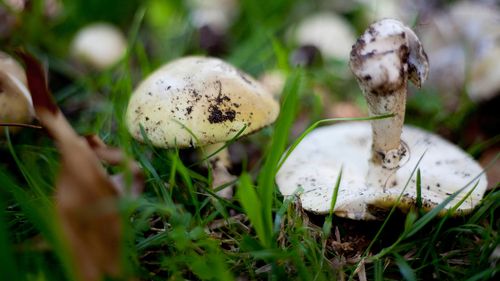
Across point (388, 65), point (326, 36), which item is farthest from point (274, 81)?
point (388, 65)

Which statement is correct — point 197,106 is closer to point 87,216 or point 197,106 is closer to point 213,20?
point 87,216

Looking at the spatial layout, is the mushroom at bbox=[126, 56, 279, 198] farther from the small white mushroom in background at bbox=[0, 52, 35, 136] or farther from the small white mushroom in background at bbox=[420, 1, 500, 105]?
the small white mushroom in background at bbox=[420, 1, 500, 105]

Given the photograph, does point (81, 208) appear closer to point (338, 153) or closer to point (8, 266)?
point (8, 266)

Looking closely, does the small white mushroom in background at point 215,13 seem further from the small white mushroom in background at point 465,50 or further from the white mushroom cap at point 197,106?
the white mushroom cap at point 197,106

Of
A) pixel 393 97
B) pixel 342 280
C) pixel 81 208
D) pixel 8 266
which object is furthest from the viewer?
pixel 393 97

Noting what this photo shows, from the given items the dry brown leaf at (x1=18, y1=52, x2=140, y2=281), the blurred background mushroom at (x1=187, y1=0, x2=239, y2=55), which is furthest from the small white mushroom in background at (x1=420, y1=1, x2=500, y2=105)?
the dry brown leaf at (x1=18, y1=52, x2=140, y2=281)

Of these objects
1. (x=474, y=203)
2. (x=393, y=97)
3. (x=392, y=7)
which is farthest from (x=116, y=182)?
(x=392, y=7)

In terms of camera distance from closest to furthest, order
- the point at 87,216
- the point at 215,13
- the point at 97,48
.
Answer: the point at 87,216 → the point at 97,48 → the point at 215,13
